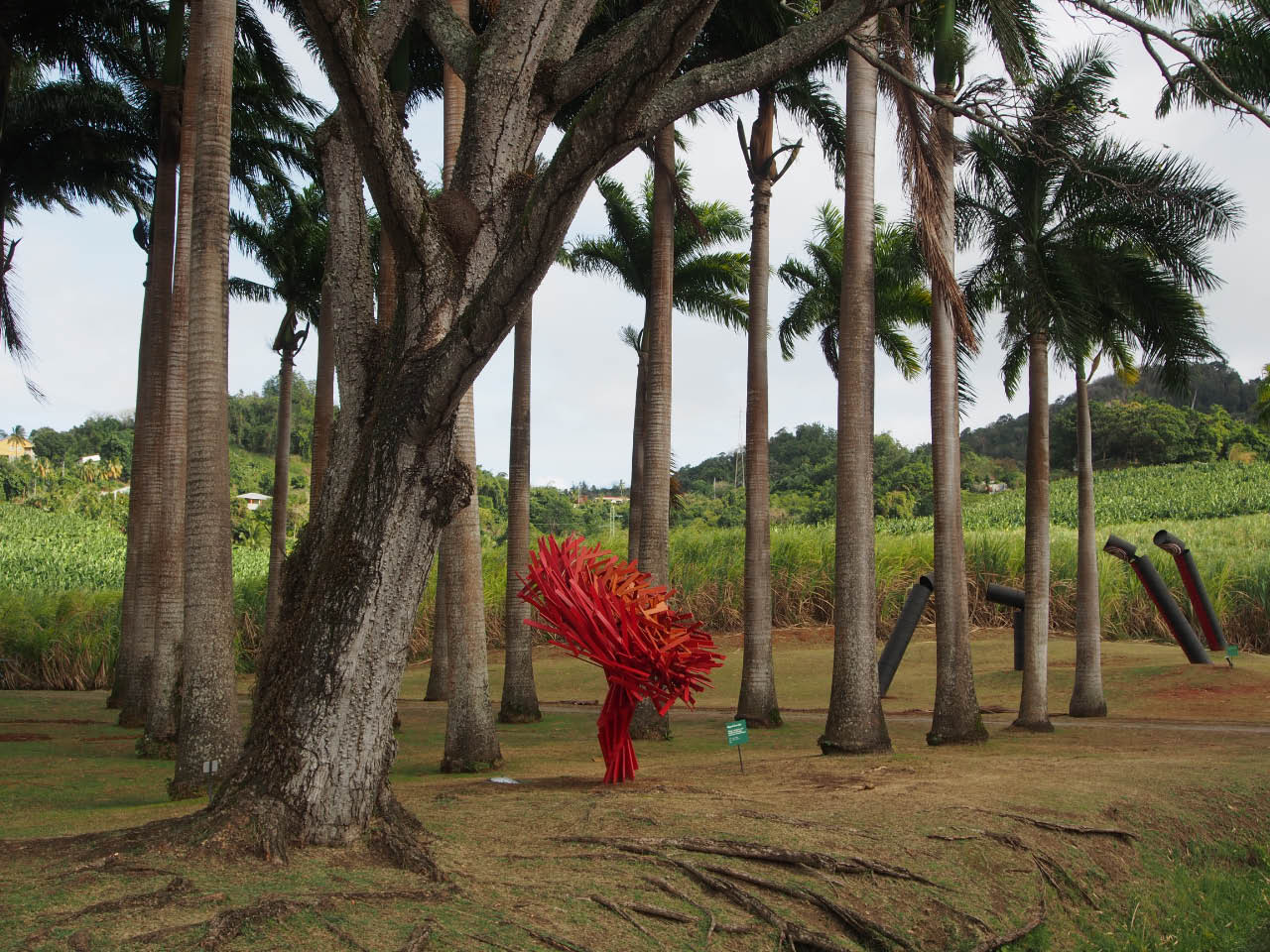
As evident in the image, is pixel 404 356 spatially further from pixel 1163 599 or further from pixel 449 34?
pixel 1163 599

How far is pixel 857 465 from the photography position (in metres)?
12.6

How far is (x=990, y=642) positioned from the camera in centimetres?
2706

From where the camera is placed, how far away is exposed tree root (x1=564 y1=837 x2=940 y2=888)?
680 cm

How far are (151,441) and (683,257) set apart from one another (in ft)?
34.8

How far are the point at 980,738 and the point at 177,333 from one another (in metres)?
11.1

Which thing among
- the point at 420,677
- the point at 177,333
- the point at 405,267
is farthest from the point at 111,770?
the point at 420,677

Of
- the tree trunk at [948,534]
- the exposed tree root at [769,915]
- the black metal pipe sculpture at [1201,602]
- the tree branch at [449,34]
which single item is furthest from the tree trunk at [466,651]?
the black metal pipe sculpture at [1201,602]

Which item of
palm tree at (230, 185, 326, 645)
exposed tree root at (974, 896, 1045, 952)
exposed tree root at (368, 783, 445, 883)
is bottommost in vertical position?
exposed tree root at (974, 896, 1045, 952)

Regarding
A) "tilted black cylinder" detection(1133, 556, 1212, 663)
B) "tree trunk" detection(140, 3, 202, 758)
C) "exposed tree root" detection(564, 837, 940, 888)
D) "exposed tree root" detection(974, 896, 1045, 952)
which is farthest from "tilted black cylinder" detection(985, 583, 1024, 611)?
"exposed tree root" detection(564, 837, 940, 888)

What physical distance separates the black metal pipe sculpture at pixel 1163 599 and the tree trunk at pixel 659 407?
32.1 ft

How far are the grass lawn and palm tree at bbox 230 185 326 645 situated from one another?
11607 mm

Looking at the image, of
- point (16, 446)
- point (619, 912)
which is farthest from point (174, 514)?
point (16, 446)

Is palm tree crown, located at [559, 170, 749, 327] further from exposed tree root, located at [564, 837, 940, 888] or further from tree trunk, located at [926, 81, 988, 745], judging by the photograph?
exposed tree root, located at [564, 837, 940, 888]

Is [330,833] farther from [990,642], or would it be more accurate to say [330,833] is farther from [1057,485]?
[1057,485]
